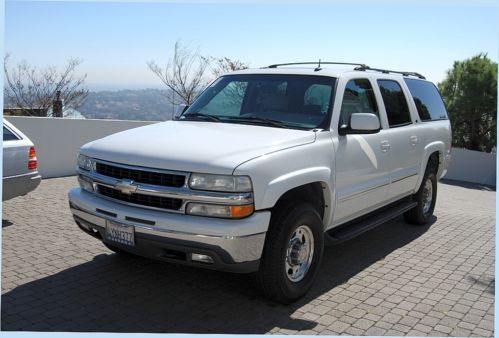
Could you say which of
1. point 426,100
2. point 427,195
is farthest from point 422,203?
point 426,100

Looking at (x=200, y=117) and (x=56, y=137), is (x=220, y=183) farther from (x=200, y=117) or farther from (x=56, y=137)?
(x=56, y=137)

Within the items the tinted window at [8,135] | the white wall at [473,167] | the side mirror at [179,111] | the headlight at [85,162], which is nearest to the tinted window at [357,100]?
the side mirror at [179,111]

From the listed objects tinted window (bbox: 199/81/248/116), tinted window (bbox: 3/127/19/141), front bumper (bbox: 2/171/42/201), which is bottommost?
front bumper (bbox: 2/171/42/201)

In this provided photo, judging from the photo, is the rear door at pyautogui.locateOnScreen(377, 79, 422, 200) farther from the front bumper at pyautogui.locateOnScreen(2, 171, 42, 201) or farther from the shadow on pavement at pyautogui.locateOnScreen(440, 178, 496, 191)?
the shadow on pavement at pyautogui.locateOnScreen(440, 178, 496, 191)

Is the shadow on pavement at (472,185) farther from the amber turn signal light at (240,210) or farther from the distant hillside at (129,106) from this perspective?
the amber turn signal light at (240,210)

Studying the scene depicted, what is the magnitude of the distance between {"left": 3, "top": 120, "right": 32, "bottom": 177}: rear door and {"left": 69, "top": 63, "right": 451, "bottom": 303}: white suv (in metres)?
2.22

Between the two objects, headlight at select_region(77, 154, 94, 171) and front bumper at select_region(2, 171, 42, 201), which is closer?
headlight at select_region(77, 154, 94, 171)

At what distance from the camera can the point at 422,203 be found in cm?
757

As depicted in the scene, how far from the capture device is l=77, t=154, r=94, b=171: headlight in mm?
4645

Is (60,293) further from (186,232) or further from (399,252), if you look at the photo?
(399,252)

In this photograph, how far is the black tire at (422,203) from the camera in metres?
7.43

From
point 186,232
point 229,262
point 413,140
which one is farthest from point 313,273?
point 413,140

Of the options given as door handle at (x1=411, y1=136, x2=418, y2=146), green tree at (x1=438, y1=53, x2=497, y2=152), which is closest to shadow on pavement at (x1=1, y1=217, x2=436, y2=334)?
door handle at (x1=411, y1=136, x2=418, y2=146)

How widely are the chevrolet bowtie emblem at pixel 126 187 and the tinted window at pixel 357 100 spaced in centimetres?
215
